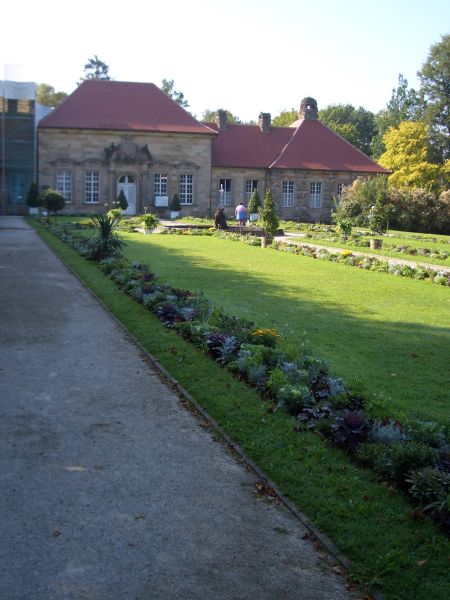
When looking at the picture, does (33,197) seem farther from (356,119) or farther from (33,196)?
(356,119)

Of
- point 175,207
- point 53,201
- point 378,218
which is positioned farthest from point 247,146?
point 378,218

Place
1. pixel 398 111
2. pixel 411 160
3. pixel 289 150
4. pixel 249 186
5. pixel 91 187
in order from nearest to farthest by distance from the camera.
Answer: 1. pixel 91 187
2. pixel 249 186
3. pixel 289 150
4. pixel 411 160
5. pixel 398 111

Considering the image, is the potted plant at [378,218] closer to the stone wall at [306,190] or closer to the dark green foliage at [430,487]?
the stone wall at [306,190]

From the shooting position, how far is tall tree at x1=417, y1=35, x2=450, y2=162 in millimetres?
68062

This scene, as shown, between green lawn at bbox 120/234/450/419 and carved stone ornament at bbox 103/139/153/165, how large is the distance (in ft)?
89.4

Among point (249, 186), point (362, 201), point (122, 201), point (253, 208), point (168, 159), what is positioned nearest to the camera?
point (362, 201)

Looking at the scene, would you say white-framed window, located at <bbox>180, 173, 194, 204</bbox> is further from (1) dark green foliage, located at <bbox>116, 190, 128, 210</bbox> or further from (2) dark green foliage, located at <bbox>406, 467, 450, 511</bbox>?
(2) dark green foliage, located at <bbox>406, 467, 450, 511</bbox>

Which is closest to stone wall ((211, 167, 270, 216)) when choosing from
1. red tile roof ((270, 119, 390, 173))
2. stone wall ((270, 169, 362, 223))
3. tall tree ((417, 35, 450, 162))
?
stone wall ((270, 169, 362, 223))

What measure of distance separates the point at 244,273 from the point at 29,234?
1408cm

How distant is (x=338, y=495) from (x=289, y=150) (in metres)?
49.1

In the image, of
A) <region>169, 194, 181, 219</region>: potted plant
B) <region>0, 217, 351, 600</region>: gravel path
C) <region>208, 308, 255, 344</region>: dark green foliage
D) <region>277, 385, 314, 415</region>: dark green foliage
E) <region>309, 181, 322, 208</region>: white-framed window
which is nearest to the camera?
<region>0, 217, 351, 600</region>: gravel path

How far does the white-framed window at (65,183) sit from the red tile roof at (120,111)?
3.15 metres

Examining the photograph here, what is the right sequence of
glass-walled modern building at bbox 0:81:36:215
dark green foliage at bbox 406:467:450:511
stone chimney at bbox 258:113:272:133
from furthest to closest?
1. stone chimney at bbox 258:113:272:133
2. glass-walled modern building at bbox 0:81:36:215
3. dark green foliage at bbox 406:467:450:511

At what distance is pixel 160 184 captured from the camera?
49.8 m
